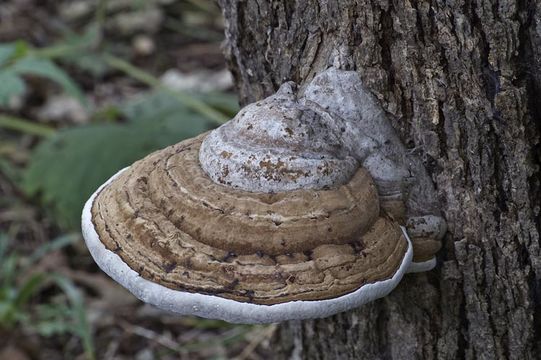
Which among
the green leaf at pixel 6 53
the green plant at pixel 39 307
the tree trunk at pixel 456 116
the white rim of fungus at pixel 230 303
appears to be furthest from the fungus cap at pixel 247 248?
the green leaf at pixel 6 53

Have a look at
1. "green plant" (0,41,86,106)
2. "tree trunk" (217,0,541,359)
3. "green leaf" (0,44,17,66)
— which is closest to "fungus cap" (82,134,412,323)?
"tree trunk" (217,0,541,359)

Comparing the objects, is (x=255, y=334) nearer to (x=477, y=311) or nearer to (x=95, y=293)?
(x=95, y=293)

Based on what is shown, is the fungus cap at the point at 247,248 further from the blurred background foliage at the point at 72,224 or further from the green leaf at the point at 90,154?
the green leaf at the point at 90,154

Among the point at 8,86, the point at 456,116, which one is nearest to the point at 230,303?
the point at 456,116

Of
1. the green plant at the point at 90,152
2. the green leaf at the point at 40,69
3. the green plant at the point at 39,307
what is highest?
the green leaf at the point at 40,69

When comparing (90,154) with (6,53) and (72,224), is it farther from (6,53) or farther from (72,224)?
(6,53)

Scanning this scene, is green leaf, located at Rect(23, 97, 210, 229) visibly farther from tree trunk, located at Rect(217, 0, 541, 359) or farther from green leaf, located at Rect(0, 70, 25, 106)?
tree trunk, located at Rect(217, 0, 541, 359)
